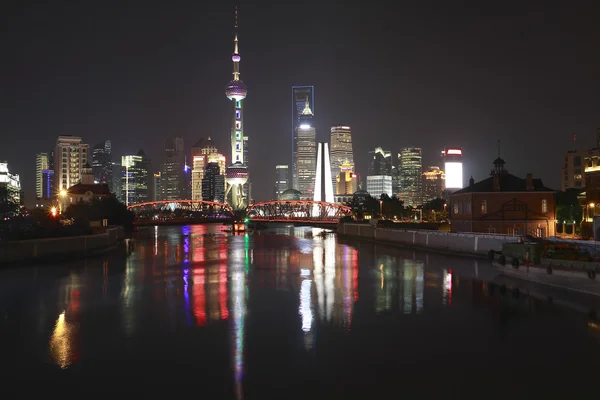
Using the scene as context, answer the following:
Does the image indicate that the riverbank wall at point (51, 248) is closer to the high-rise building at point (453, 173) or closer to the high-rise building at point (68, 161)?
the high-rise building at point (453, 173)

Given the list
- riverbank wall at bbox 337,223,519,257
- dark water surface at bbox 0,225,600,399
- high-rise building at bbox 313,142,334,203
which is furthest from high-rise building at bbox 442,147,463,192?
high-rise building at bbox 313,142,334,203

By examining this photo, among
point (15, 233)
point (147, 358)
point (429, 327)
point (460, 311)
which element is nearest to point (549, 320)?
point (460, 311)

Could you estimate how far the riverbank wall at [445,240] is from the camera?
133 ft

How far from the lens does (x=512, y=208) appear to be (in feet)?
157

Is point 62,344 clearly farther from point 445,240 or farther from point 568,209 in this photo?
point 568,209

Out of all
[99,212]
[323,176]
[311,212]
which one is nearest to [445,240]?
[99,212]

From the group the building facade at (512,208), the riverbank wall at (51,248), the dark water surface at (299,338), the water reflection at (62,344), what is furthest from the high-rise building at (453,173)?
the water reflection at (62,344)

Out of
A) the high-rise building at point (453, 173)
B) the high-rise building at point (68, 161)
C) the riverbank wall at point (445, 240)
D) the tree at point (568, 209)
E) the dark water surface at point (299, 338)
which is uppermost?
the high-rise building at point (68, 161)

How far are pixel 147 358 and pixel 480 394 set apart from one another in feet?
28.7

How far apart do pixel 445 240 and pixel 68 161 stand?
513 feet

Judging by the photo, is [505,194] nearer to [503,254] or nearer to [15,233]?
[503,254]

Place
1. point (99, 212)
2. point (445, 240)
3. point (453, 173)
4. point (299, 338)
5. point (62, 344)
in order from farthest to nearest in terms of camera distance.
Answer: point (453, 173) < point (99, 212) < point (445, 240) < point (299, 338) < point (62, 344)

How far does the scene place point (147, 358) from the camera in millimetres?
14703

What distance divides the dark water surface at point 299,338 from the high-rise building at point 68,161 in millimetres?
156861
